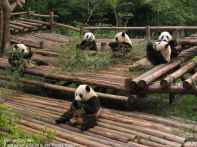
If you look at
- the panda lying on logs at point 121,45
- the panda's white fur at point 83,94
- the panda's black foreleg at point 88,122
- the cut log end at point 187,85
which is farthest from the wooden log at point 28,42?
the cut log end at point 187,85

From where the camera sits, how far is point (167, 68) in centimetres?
901

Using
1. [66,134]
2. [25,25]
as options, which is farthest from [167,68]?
[25,25]

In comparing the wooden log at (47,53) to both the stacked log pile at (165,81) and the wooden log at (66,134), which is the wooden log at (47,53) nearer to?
the stacked log pile at (165,81)

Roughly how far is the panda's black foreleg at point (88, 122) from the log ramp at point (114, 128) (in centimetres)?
9

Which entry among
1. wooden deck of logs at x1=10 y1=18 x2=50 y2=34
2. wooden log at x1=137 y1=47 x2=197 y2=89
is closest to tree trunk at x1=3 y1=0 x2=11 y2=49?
wooden deck of logs at x1=10 y1=18 x2=50 y2=34

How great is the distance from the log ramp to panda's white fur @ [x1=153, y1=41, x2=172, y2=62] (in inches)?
82.7

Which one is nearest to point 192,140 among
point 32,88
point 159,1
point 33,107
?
point 33,107

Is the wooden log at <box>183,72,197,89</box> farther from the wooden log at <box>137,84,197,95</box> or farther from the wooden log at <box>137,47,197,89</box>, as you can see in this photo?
the wooden log at <box>137,47,197,89</box>

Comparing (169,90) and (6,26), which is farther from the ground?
(6,26)

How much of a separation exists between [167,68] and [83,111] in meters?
2.48

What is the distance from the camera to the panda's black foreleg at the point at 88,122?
23.8ft

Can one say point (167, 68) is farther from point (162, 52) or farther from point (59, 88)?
point (59, 88)

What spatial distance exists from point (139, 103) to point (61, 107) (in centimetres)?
161

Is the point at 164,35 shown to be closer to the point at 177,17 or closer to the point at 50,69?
the point at 50,69
